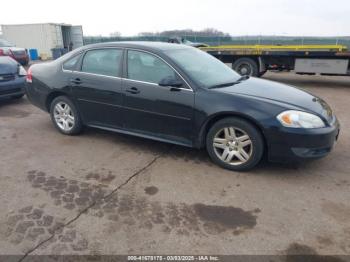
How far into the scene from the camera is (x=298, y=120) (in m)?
Result: 3.66

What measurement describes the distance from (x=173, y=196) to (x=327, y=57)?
9.02 m

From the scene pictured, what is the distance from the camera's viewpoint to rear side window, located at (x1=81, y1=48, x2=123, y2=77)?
15.4ft

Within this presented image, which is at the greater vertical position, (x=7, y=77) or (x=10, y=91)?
(x=7, y=77)

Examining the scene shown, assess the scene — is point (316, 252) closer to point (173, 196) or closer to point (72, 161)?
point (173, 196)

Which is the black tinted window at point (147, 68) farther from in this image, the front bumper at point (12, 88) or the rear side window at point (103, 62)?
the front bumper at point (12, 88)

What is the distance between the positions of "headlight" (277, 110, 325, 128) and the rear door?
226cm

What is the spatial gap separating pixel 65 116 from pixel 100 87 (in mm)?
1019

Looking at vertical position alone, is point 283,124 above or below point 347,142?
above

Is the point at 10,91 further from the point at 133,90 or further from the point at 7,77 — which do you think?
the point at 133,90

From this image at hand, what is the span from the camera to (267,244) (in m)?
2.71

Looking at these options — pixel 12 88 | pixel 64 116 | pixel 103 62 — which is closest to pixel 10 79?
pixel 12 88

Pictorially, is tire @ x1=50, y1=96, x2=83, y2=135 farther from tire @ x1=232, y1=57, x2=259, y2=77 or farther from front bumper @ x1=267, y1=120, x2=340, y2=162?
tire @ x1=232, y1=57, x2=259, y2=77

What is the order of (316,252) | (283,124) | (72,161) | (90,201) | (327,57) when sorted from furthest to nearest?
(327,57) < (72,161) < (283,124) < (90,201) < (316,252)

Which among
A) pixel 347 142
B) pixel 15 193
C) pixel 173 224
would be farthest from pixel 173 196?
pixel 347 142
